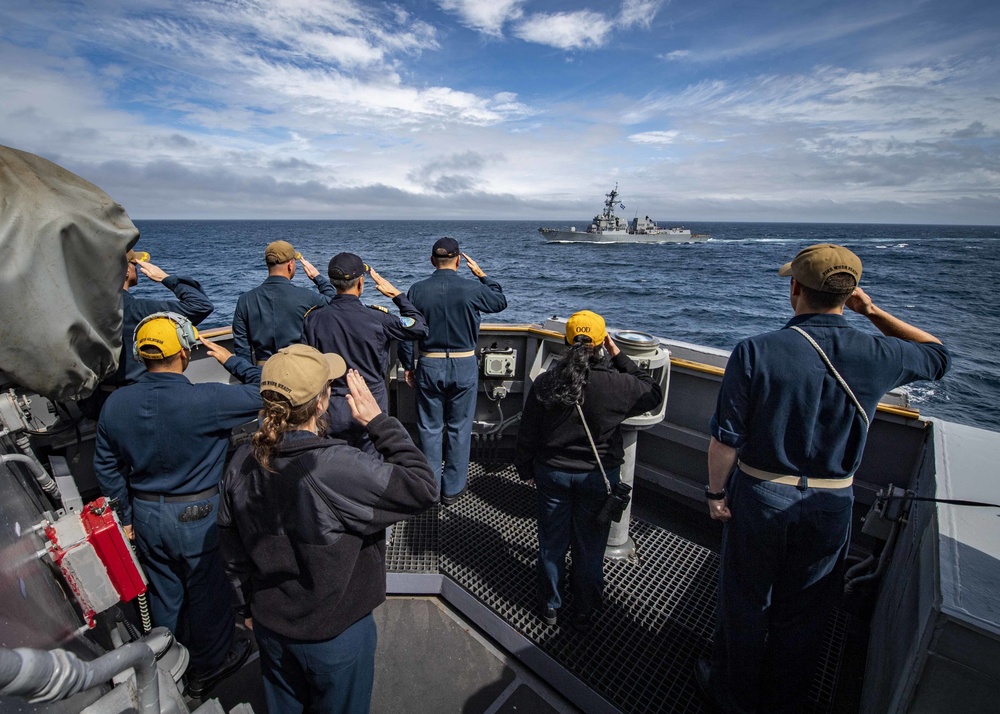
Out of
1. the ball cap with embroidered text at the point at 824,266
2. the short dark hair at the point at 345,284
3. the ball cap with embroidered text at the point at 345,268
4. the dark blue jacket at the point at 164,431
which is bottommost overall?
the dark blue jacket at the point at 164,431

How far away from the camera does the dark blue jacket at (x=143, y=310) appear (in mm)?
3082

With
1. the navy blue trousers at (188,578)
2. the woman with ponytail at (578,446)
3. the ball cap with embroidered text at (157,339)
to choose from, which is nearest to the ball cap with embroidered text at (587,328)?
the woman with ponytail at (578,446)

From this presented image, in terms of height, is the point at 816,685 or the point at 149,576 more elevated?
the point at 149,576

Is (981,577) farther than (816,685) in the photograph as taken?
No

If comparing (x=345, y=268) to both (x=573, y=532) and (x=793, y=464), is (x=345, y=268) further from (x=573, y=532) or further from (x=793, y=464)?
(x=793, y=464)

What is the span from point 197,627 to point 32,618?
5.92ft

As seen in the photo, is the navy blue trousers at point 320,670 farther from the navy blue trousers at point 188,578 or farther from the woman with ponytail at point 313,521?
the navy blue trousers at point 188,578

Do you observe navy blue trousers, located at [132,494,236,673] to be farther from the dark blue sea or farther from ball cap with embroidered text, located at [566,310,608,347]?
the dark blue sea

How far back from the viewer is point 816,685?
8.27ft

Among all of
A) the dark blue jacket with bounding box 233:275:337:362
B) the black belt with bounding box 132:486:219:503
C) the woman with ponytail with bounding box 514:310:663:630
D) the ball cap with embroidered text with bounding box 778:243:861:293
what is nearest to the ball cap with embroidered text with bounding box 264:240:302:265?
the dark blue jacket with bounding box 233:275:337:362

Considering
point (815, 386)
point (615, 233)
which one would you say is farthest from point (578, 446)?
point (615, 233)

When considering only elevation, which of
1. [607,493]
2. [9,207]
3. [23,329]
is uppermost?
[9,207]

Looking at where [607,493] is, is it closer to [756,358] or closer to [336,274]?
[756,358]

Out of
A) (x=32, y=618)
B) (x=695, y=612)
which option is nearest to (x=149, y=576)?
(x=32, y=618)
